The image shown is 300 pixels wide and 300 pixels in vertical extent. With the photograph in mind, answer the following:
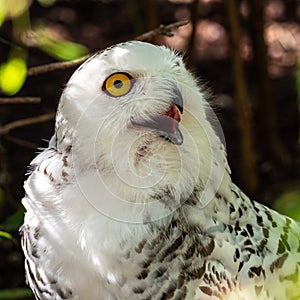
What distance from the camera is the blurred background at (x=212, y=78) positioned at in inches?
133

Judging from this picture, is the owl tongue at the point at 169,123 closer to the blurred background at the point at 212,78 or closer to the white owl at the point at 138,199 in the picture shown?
the white owl at the point at 138,199

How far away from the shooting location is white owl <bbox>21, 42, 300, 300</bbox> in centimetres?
185

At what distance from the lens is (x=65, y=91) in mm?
1923

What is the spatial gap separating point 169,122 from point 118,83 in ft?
0.45

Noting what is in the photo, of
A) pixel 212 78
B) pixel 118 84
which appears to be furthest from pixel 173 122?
pixel 212 78

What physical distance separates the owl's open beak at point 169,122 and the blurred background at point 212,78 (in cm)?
63

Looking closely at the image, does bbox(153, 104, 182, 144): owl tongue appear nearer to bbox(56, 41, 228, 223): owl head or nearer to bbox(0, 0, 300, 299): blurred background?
bbox(56, 41, 228, 223): owl head

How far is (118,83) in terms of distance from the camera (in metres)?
1.84

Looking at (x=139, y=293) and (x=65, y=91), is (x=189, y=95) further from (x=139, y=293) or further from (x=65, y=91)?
(x=139, y=293)

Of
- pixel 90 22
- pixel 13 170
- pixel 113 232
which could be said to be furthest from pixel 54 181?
pixel 90 22

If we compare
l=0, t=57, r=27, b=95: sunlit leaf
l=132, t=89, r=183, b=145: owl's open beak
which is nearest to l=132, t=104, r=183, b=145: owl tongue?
l=132, t=89, r=183, b=145: owl's open beak

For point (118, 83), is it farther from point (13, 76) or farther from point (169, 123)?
point (13, 76)

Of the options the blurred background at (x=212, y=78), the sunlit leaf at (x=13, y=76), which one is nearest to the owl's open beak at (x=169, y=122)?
the sunlit leaf at (x=13, y=76)

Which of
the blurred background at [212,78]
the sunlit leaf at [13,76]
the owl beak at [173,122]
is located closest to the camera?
the owl beak at [173,122]
